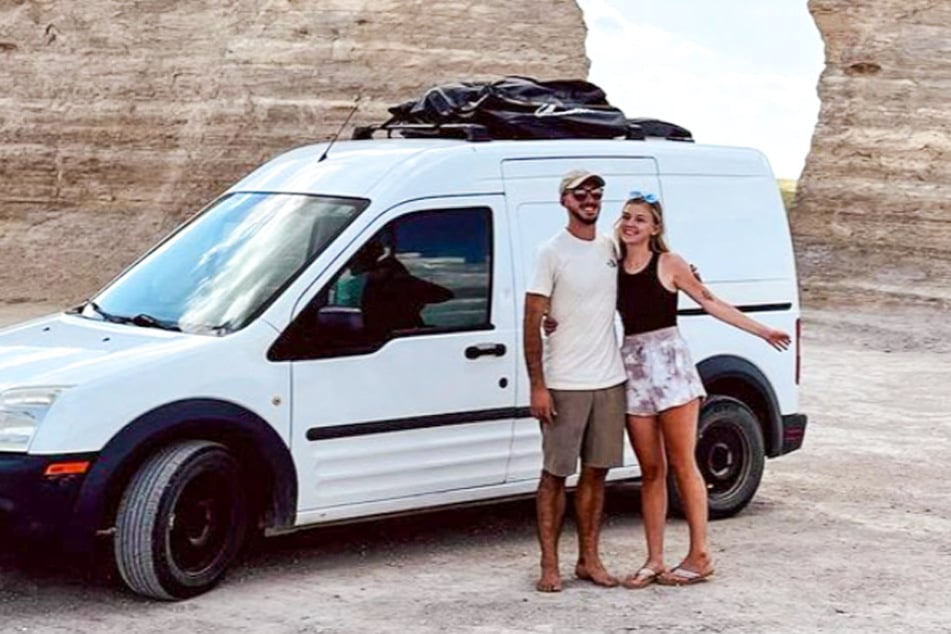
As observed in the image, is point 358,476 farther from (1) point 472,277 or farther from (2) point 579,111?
(2) point 579,111

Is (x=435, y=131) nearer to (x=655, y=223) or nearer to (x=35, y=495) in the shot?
(x=655, y=223)

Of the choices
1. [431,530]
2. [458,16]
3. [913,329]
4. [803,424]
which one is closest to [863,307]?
[913,329]

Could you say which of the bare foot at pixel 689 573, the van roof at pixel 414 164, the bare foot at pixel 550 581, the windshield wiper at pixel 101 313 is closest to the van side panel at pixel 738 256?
the van roof at pixel 414 164

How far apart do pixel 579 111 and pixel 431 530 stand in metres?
2.48

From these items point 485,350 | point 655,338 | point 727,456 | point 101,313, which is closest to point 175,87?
point 727,456

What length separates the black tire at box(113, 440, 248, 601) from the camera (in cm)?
706

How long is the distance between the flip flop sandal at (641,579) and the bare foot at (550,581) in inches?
12.8

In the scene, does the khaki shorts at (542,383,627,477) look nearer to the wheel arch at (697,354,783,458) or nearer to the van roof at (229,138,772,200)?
the van roof at (229,138,772,200)

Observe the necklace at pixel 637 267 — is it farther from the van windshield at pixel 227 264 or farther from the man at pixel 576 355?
the van windshield at pixel 227 264

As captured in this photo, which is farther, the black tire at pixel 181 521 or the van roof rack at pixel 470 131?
the van roof rack at pixel 470 131

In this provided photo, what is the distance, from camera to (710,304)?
7.40 meters

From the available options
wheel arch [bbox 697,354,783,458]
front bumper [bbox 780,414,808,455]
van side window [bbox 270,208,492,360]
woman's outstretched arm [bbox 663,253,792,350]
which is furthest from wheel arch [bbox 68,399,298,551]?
front bumper [bbox 780,414,808,455]

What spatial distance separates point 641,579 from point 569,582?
13.7 inches

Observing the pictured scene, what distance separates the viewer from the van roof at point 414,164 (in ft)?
26.6
